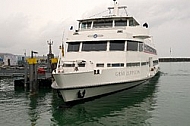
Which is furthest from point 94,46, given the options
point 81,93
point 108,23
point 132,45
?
point 81,93

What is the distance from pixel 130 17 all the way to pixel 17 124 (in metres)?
11.1

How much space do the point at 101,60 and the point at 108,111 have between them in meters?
4.05

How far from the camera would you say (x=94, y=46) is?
15828mm

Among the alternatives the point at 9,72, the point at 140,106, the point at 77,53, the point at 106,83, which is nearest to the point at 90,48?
the point at 77,53

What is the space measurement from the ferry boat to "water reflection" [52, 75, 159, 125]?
56 cm

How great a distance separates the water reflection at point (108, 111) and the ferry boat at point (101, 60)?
56cm

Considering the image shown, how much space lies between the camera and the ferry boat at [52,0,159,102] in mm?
12422

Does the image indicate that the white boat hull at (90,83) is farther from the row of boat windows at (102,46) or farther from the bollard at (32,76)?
the bollard at (32,76)

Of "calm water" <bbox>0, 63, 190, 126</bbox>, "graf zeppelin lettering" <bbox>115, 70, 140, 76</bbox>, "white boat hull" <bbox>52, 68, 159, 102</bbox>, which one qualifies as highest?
"graf zeppelin lettering" <bbox>115, 70, 140, 76</bbox>

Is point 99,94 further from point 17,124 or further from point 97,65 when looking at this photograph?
point 17,124

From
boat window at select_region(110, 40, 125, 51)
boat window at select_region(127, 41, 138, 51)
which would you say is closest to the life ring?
boat window at select_region(110, 40, 125, 51)

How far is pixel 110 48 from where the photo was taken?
51.0 ft

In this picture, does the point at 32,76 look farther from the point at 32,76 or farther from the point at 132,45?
the point at 132,45

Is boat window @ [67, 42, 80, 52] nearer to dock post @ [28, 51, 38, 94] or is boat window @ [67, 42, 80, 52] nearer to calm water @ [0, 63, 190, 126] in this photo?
calm water @ [0, 63, 190, 126]
